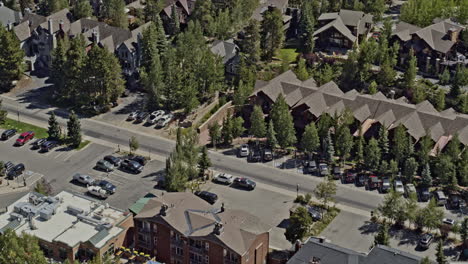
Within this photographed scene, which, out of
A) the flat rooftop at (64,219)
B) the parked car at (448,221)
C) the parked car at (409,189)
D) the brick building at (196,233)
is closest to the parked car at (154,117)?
the flat rooftop at (64,219)

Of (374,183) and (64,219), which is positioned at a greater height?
(64,219)

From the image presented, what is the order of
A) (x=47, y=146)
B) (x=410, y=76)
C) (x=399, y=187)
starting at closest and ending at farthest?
(x=399, y=187) → (x=47, y=146) → (x=410, y=76)

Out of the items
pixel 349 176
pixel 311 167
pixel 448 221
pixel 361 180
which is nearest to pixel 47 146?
pixel 311 167

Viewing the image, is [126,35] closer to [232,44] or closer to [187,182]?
[232,44]

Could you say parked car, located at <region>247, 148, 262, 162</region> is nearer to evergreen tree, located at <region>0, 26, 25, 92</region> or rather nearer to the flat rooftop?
the flat rooftop

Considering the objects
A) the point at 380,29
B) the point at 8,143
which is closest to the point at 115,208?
the point at 8,143

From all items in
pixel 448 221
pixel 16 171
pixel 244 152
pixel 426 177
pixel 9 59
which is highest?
pixel 9 59

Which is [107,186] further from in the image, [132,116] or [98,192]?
[132,116]
